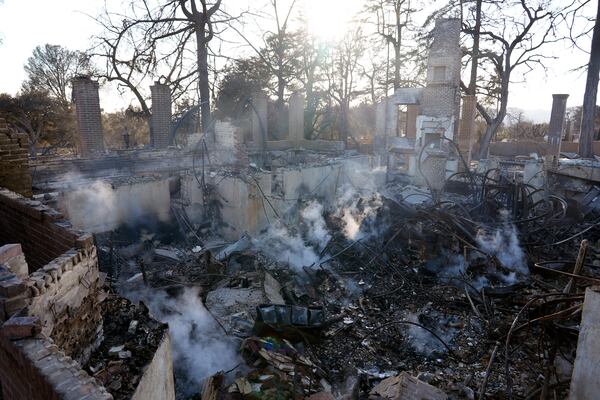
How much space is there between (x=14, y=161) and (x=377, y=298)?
692cm

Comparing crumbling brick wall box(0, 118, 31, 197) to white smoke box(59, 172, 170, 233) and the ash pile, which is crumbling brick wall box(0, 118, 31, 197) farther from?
the ash pile

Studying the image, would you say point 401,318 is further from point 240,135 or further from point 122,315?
point 240,135

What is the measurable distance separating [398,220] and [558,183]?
6.06 m

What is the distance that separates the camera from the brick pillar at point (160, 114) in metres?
15.9

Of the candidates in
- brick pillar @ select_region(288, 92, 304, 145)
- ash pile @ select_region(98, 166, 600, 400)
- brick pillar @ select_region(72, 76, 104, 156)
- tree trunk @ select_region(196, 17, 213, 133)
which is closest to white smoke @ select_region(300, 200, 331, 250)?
ash pile @ select_region(98, 166, 600, 400)

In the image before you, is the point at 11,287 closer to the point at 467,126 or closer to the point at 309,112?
the point at 467,126

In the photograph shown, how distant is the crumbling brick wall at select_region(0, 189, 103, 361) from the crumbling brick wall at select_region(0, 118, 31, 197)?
93.8 inches

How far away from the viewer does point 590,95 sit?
16.0 m

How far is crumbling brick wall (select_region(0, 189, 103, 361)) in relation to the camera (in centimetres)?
285

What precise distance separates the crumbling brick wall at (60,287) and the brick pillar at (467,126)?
51.4 ft

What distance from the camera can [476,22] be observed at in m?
18.2

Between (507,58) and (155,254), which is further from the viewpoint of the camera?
(507,58)

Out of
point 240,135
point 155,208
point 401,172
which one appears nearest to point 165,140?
point 240,135

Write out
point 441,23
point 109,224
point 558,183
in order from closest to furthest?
point 109,224 < point 558,183 < point 441,23
